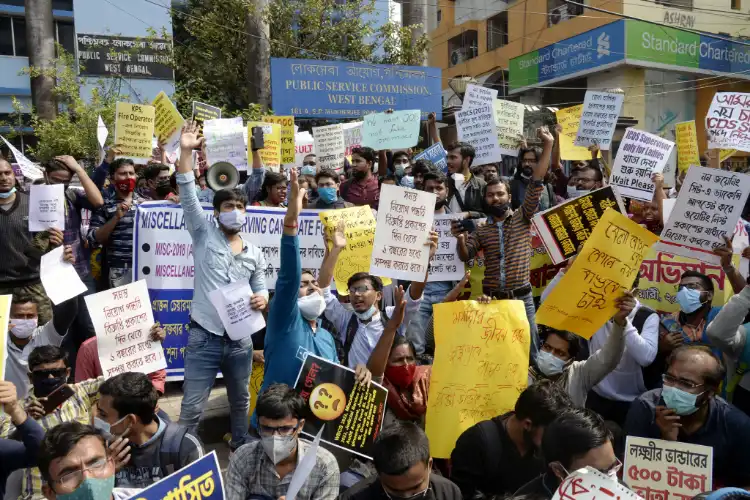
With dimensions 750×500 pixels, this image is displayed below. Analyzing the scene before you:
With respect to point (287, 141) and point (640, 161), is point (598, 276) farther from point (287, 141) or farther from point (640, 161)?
point (287, 141)

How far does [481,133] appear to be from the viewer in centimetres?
807

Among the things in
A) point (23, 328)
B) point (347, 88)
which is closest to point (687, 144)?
point (23, 328)

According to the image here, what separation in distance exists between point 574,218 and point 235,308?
2.36 metres

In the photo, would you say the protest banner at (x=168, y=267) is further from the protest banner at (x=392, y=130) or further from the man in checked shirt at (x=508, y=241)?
the protest banner at (x=392, y=130)

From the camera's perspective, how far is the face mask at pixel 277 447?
3322 mm

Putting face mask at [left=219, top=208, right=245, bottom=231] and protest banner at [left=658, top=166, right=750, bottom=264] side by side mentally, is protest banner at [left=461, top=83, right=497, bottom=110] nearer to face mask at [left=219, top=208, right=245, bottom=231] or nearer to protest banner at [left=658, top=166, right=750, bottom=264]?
protest banner at [left=658, top=166, right=750, bottom=264]

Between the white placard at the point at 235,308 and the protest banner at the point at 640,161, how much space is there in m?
3.73

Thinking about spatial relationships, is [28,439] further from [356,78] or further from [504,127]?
[356,78]

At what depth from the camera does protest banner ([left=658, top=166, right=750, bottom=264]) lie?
4.55 metres

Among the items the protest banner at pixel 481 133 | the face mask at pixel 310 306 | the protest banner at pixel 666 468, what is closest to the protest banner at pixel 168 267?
the face mask at pixel 310 306

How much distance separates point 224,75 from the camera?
1562 cm

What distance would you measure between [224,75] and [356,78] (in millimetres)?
3038

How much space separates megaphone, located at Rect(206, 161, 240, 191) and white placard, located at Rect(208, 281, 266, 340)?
5.89 ft

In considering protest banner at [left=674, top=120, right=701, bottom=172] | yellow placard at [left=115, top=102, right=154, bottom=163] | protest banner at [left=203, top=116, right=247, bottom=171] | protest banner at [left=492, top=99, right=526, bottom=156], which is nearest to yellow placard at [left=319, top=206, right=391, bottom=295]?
protest banner at [left=203, top=116, right=247, bottom=171]
